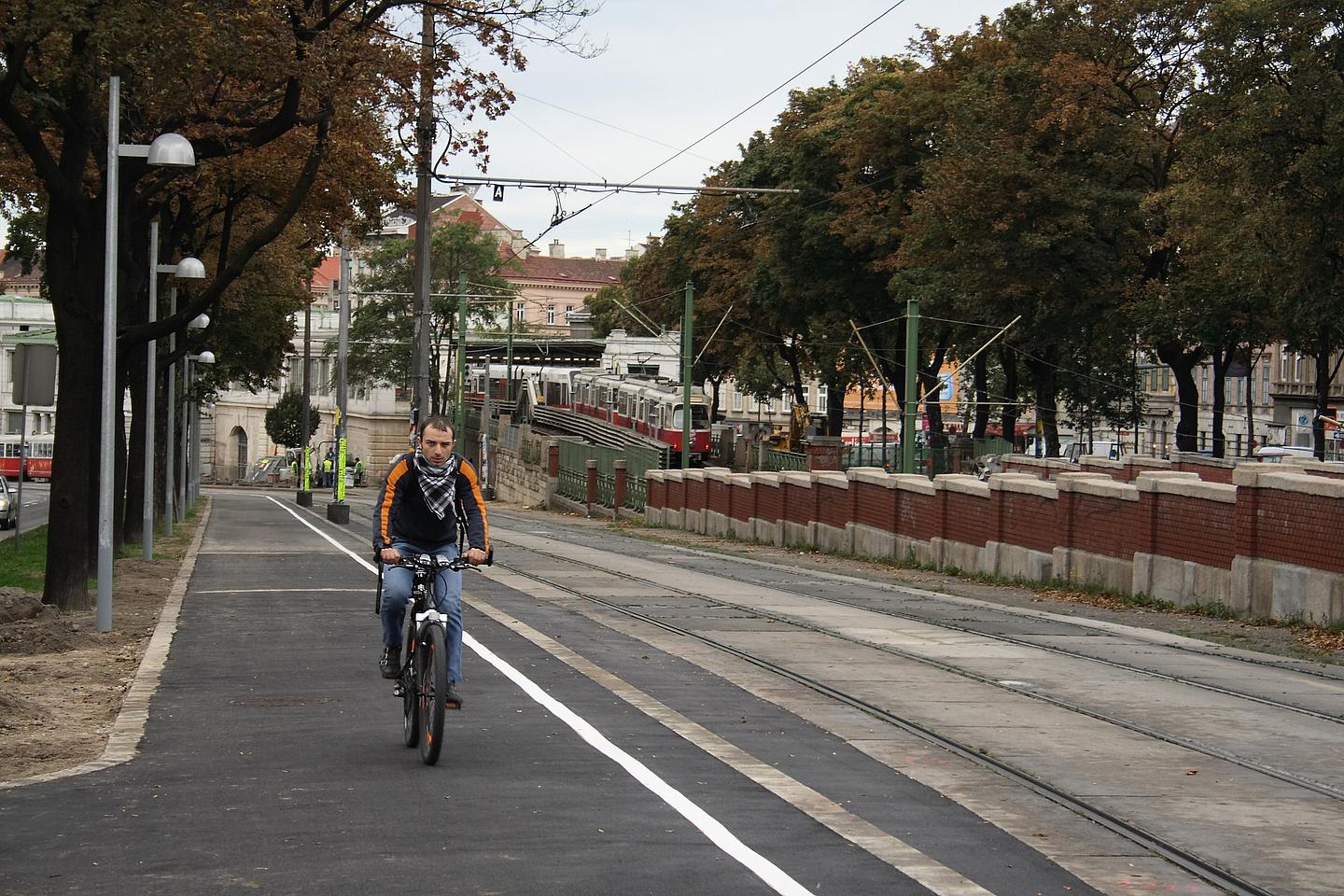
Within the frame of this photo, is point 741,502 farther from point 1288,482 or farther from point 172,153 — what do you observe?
point 172,153

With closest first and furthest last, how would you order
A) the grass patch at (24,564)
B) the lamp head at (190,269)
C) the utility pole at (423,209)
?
the utility pole at (423,209), the grass patch at (24,564), the lamp head at (190,269)

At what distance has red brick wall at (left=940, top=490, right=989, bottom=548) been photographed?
26312 mm

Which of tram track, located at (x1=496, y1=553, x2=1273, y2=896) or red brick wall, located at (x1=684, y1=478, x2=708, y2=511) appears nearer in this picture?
tram track, located at (x1=496, y1=553, x2=1273, y2=896)

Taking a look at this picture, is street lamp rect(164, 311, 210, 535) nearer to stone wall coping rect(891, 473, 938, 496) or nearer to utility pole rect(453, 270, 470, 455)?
stone wall coping rect(891, 473, 938, 496)

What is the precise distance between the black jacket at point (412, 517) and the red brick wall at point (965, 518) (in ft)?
57.7

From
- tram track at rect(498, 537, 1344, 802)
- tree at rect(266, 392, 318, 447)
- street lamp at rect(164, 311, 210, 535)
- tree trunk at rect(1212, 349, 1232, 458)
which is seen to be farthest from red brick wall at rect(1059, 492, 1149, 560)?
tree at rect(266, 392, 318, 447)

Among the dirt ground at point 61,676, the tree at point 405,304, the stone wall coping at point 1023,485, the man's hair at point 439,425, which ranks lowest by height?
the dirt ground at point 61,676

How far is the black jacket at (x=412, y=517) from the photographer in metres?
9.34

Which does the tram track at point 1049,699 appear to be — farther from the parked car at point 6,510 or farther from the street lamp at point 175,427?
the parked car at point 6,510

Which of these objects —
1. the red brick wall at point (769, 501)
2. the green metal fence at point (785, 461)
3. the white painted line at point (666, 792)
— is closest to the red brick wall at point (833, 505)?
the red brick wall at point (769, 501)

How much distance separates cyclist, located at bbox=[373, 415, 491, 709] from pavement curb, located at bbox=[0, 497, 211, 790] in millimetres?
1471

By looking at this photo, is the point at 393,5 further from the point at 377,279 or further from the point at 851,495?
the point at 377,279

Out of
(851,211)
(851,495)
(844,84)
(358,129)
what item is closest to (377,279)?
(844,84)

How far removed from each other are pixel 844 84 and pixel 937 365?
34.6 feet
